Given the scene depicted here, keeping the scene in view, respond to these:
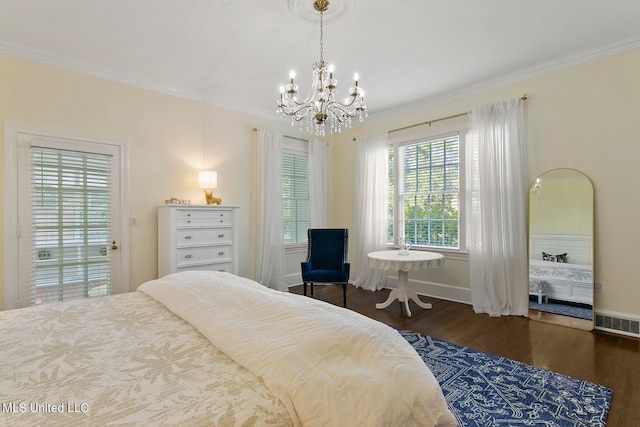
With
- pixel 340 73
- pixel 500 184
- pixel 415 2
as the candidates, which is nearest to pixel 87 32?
pixel 340 73

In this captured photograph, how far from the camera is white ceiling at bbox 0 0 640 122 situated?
2514mm

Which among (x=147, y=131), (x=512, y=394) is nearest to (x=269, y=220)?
(x=147, y=131)

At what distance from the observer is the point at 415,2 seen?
244cm

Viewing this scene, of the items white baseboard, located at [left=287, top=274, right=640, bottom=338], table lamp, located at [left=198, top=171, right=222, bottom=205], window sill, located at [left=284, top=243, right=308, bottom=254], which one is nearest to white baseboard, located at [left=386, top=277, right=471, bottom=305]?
white baseboard, located at [left=287, top=274, right=640, bottom=338]

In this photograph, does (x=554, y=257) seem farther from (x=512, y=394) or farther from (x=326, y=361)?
(x=326, y=361)

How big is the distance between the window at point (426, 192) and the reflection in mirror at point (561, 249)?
0.95m

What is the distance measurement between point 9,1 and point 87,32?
500 mm

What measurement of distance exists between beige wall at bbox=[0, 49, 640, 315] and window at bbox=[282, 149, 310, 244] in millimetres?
783

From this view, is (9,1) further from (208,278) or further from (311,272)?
(311,272)

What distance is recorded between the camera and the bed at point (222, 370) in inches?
36.1

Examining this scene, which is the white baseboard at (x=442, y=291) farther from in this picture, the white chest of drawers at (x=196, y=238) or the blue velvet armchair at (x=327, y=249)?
the white chest of drawers at (x=196, y=238)

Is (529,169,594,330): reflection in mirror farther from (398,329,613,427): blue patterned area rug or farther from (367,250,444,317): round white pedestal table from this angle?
(398,329,613,427): blue patterned area rug

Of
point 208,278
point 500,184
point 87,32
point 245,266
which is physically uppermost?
point 87,32

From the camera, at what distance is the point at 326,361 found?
3.65 feet
